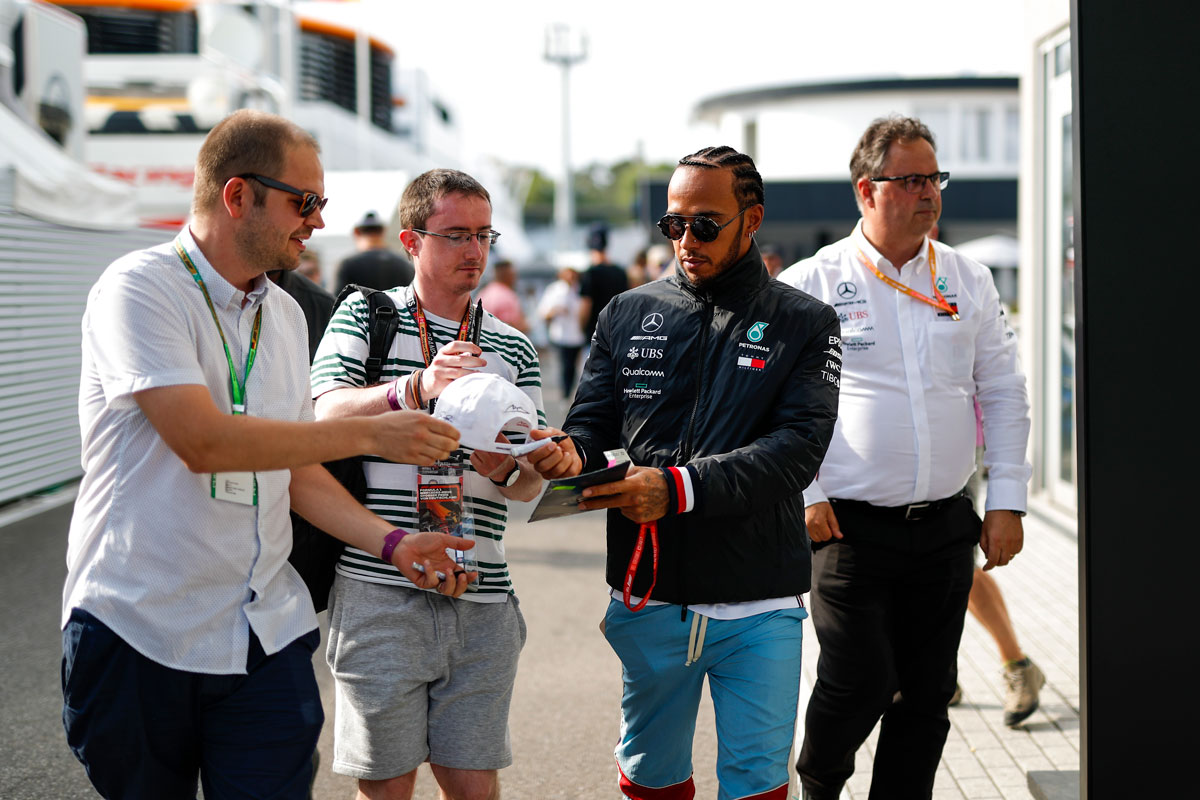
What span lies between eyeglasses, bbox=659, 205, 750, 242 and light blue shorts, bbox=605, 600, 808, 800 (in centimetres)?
99

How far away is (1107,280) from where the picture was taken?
9.39 ft

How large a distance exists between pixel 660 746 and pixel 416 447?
1232 millimetres

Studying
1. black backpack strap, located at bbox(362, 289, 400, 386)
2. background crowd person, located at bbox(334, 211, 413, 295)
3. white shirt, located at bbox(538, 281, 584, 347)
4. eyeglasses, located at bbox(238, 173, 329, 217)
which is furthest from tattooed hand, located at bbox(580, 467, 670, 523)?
white shirt, located at bbox(538, 281, 584, 347)

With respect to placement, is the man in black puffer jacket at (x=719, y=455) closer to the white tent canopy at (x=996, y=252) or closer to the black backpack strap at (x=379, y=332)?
the black backpack strap at (x=379, y=332)

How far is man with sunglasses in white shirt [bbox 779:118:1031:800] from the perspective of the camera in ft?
12.3

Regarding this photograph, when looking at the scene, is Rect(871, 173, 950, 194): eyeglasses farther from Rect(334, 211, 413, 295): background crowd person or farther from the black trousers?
Rect(334, 211, 413, 295): background crowd person

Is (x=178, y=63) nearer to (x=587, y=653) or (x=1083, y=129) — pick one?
(x=587, y=653)

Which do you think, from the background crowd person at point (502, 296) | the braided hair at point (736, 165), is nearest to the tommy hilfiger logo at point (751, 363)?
the braided hair at point (736, 165)

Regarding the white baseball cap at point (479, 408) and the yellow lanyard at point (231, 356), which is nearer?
the yellow lanyard at point (231, 356)

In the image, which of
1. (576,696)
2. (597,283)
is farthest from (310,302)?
(597,283)

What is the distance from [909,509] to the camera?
12.3ft

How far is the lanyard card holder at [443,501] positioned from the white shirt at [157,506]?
1.87 feet

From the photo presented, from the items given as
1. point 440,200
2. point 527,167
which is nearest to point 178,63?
point 440,200

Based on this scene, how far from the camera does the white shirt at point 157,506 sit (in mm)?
2408
